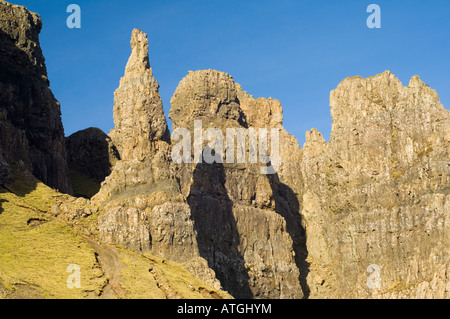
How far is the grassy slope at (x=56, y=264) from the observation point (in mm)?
172750

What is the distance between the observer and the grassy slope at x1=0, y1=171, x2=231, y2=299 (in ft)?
567

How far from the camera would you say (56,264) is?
7111 inches
